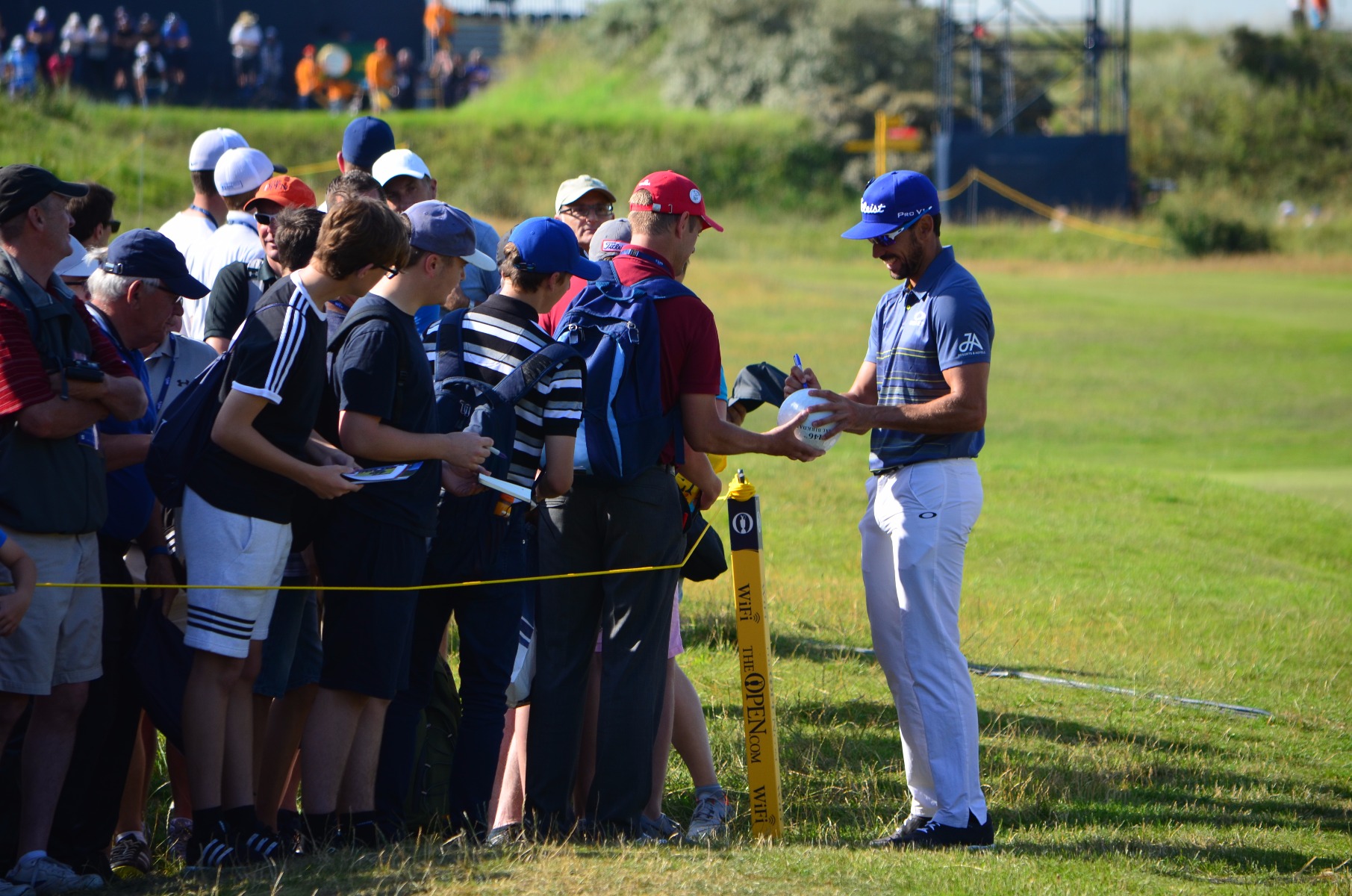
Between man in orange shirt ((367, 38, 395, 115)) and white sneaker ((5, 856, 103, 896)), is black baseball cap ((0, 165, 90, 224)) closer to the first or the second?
white sneaker ((5, 856, 103, 896))

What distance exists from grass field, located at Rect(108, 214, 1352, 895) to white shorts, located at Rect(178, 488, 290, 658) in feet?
2.47

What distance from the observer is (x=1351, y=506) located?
14.7 metres

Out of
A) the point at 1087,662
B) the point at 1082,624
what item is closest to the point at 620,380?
the point at 1087,662

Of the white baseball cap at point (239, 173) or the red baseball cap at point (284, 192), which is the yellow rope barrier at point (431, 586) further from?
the white baseball cap at point (239, 173)

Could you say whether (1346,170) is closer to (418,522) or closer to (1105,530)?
(1105,530)

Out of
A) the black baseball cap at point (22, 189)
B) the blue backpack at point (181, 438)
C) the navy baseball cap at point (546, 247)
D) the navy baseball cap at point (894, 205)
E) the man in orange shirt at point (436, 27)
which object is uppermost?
the man in orange shirt at point (436, 27)

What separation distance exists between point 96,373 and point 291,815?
169 cm

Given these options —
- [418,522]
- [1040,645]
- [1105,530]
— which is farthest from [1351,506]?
[418,522]

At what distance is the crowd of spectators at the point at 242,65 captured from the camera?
1513 inches

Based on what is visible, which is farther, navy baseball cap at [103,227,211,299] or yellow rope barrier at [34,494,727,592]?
navy baseball cap at [103,227,211,299]

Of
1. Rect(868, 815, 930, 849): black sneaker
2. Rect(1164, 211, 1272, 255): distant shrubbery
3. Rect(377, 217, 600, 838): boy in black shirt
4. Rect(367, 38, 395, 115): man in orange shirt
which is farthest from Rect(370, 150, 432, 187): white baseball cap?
Rect(367, 38, 395, 115): man in orange shirt

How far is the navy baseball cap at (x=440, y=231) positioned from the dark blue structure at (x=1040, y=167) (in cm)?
3880

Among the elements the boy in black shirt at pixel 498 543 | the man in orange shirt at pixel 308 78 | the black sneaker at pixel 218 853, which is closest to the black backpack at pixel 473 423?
the boy in black shirt at pixel 498 543

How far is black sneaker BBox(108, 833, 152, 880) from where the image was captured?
4758 millimetres
